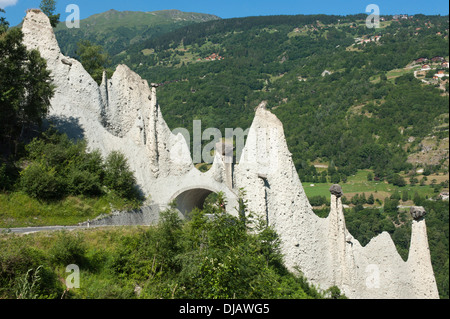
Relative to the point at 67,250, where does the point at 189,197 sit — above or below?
above

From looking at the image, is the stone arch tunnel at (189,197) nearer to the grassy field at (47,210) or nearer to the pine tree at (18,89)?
the grassy field at (47,210)

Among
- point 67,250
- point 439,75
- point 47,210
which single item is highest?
point 439,75

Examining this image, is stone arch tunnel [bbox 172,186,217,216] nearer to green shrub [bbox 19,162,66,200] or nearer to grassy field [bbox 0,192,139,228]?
grassy field [bbox 0,192,139,228]

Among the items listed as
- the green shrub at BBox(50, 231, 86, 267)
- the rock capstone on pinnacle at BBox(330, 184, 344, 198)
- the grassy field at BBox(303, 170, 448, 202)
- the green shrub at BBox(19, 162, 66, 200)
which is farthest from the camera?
the grassy field at BBox(303, 170, 448, 202)

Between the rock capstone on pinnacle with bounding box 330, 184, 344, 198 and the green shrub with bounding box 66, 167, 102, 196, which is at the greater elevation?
the green shrub with bounding box 66, 167, 102, 196

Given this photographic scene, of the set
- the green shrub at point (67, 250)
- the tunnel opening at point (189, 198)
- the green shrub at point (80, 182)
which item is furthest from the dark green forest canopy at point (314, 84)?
the green shrub at point (67, 250)

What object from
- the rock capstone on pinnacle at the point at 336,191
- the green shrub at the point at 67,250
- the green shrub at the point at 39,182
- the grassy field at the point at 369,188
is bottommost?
the green shrub at the point at 67,250

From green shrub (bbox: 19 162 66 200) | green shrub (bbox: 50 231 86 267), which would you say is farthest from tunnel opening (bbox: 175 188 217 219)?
green shrub (bbox: 50 231 86 267)

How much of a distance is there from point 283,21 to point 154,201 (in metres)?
166

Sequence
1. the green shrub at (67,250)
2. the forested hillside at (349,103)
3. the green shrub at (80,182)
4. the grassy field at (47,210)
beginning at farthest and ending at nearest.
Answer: the forested hillside at (349,103) < the green shrub at (80,182) < the grassy field at (47,210) < the green shrub at (67,250)

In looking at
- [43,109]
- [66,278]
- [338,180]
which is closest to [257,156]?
[66,278]

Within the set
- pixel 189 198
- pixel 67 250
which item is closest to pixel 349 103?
pixel 189 198

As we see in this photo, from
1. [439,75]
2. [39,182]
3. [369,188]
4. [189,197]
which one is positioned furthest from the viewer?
[439,75]

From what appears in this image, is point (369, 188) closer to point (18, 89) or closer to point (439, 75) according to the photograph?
point (439, 75)
